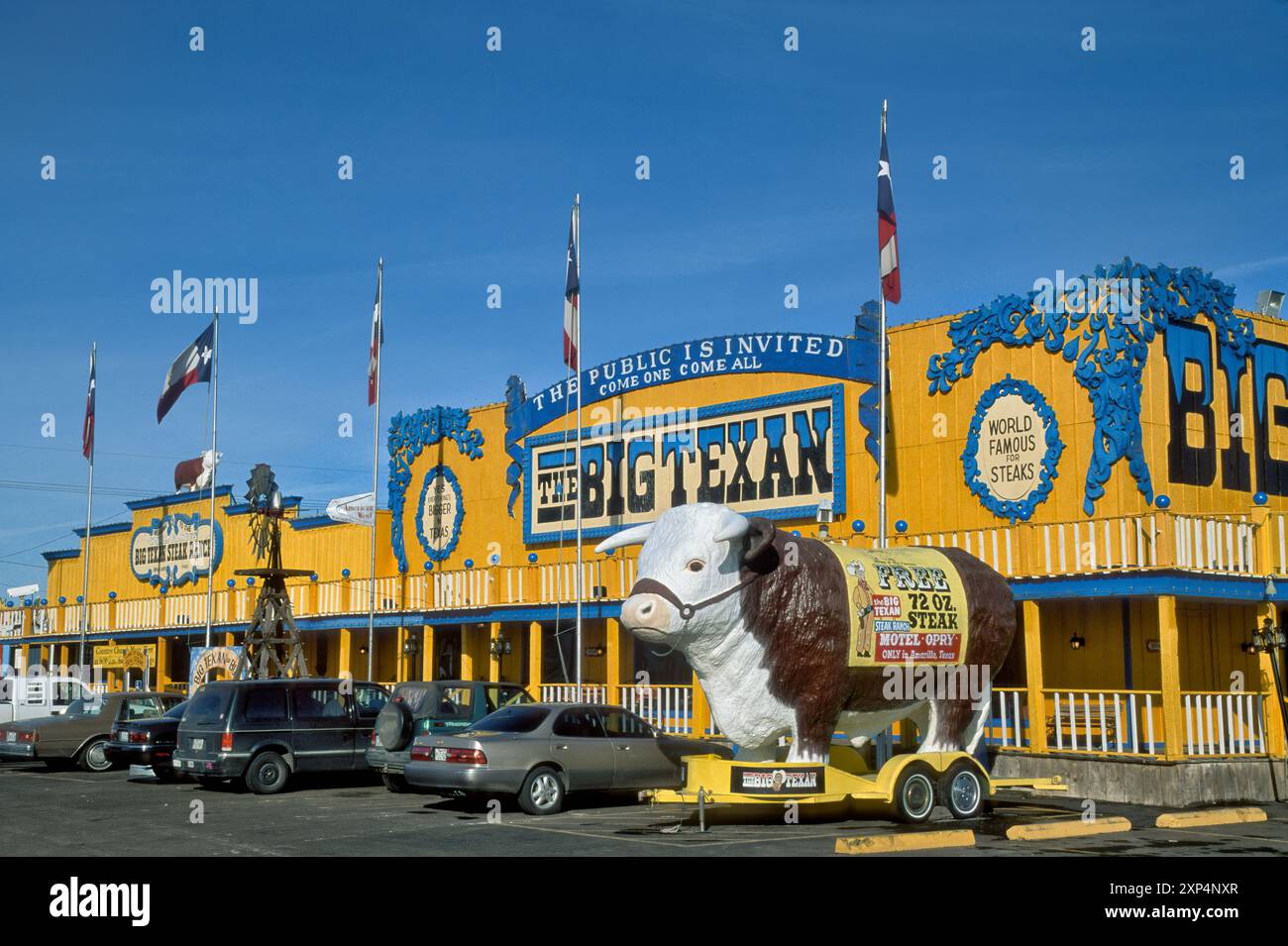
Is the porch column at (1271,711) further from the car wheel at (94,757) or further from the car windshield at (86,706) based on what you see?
the car windshield at (86,706)

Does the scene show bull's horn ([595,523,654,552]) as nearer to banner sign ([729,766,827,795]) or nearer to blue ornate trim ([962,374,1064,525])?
banner sign ([729,766,827,795])

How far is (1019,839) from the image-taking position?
14.0m

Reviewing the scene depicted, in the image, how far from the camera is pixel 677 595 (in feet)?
48.1

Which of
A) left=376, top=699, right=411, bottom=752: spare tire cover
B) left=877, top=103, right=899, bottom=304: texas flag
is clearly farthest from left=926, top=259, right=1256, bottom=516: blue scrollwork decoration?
left=376, top=699, right=411, bottom=752: spare tire cover

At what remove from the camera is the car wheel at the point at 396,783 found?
793 inches

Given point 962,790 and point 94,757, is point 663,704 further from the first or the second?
point 94,757

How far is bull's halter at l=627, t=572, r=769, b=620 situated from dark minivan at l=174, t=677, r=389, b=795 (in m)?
8.18

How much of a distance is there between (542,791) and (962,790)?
16.6 ft

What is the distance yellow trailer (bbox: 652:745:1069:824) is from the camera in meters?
14.6

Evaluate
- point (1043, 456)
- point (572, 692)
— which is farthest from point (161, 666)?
point (1043, 456)

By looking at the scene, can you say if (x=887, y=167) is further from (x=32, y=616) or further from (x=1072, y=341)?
(x=32, y=616)
